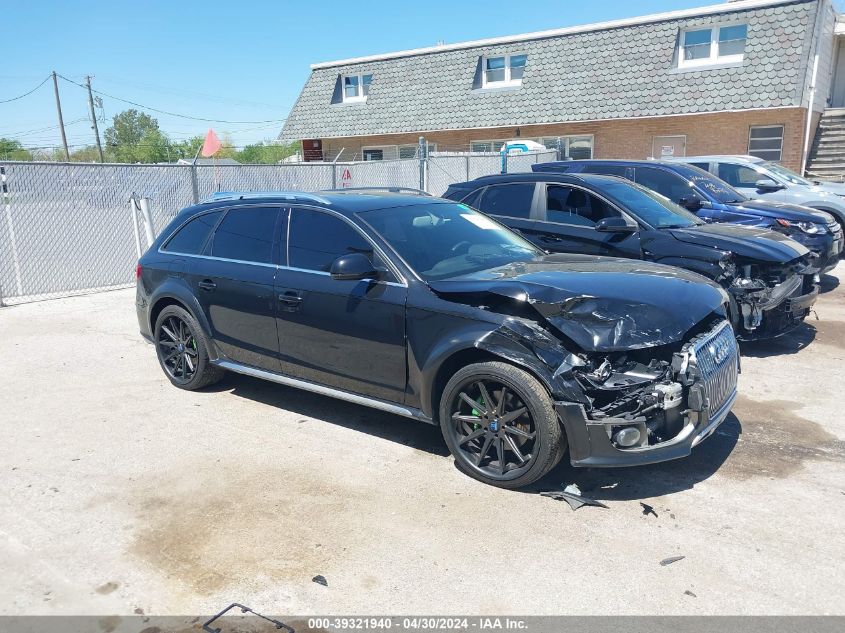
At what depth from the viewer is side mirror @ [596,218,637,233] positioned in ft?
22.4

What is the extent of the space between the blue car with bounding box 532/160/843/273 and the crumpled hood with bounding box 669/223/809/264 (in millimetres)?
1945

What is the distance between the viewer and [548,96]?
2206 cm

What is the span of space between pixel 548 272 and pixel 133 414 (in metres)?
3.52

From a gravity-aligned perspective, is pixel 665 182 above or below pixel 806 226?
above

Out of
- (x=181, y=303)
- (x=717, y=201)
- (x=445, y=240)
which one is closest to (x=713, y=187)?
(x=717, y=201)

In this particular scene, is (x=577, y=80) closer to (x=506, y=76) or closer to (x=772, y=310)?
(x=506, y=76)

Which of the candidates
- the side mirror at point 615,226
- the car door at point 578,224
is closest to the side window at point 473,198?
the car door at point 578,224

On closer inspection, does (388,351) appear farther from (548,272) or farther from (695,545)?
(695,545)

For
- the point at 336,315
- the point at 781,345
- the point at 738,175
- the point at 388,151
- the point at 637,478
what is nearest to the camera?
the point at 637,478

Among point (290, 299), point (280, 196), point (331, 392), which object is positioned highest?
point (280, 196)

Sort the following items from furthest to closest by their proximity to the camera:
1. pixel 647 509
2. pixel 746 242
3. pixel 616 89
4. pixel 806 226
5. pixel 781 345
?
pixel 616 89 < pixel 806 226 < pixel 781 345 < pixel 746 242 < pixel 647 509

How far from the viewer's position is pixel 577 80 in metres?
21.6

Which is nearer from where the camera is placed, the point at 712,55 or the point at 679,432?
the point at 679,432

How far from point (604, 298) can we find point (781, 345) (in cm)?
432
